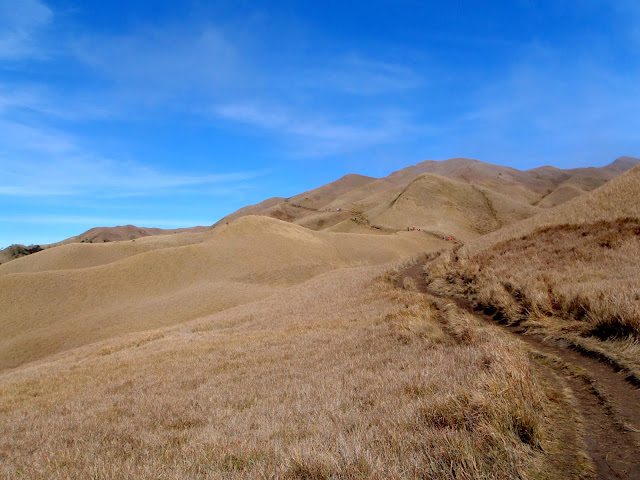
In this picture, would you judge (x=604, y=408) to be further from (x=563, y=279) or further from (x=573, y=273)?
(x=573, y=273)

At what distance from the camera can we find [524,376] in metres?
4.97

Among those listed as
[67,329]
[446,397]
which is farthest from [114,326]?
[446,397]

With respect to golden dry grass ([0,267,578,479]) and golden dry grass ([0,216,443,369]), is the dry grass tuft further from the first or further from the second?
golden dry grass ([0,216,443,369])

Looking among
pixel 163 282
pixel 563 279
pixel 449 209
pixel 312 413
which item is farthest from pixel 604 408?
pixel 449 209

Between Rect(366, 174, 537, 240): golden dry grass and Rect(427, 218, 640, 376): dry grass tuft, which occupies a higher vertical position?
Rect(366, 174, 537, 240): golden dry grass

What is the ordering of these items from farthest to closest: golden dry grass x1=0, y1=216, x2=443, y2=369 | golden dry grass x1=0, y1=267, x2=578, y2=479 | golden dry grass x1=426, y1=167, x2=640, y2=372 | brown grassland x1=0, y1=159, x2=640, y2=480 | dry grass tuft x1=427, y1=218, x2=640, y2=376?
golden dry grass x1=0, y1=216, x2=443, y2=369 < dry grass tuft x1=427, y1=218, x2=640, y2=376 < golden dry grass x1=426, y1=167, x2=640, y2=372 < brown grassland x1=0, y1=159, x2=640, y2=480 < golden dry grass x1=0, y1=267, x2=578, y2=479

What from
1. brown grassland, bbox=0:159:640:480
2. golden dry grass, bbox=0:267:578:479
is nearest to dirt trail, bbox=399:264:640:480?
brown grassland, bbox=0:159:640:480

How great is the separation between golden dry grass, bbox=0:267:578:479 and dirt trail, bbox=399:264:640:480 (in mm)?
374

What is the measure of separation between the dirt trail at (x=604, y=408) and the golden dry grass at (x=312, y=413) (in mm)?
374

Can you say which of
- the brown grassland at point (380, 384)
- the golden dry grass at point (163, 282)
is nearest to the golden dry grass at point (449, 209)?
the golden dry grass at point (163, 282)

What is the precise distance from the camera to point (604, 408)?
4574 millimetres

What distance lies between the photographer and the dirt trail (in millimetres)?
3408

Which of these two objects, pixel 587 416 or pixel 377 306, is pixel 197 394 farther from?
pixel 377 306

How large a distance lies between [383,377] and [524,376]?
2500 millimetres
